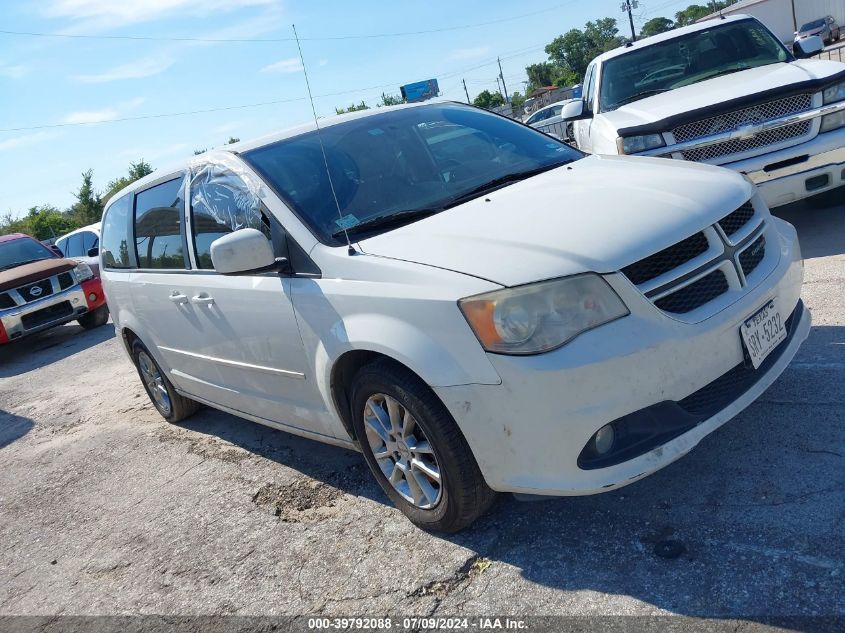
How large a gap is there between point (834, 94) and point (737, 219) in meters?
3.38

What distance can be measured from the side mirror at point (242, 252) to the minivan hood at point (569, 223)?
461 mm

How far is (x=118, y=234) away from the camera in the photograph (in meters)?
5.45

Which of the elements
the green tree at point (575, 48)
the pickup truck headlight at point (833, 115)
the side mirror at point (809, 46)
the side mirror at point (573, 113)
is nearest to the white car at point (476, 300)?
the pickup truck headlight at point (833, 115)

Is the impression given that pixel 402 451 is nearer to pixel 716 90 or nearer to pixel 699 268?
pixel 699 268

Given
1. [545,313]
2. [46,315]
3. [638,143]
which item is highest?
[638,143]

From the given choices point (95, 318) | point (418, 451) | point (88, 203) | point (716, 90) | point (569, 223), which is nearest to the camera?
point (569, 223)

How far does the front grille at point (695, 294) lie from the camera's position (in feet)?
9.06

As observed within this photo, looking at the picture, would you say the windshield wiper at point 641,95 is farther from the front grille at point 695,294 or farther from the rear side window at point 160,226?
the front grille at point 695,294

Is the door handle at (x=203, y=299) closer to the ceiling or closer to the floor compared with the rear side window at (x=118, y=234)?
closer to the floor

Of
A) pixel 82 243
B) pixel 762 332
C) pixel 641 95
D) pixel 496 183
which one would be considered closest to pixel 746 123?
pixel 641 95

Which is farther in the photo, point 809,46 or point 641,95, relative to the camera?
point 641,95

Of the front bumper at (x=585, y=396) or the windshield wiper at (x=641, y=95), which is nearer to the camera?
the front bumper at (x=585, y=396)

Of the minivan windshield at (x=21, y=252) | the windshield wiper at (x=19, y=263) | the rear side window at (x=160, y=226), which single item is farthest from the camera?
the minivan windshield at (x=21, y=252)

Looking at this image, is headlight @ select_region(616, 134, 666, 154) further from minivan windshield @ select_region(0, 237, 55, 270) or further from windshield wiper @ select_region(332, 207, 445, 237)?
minivan windshield @ select_region(0, 237, 55, 270)
